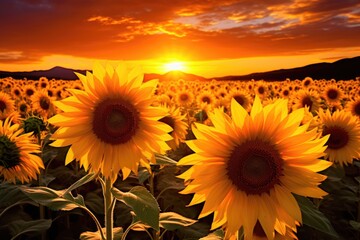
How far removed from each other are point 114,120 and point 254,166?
1.25 metres

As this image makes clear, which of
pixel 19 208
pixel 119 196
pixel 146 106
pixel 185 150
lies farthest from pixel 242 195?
pixel 185 150

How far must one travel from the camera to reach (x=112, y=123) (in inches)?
139

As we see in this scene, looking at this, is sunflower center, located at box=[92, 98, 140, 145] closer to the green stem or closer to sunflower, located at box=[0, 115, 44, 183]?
the green stem

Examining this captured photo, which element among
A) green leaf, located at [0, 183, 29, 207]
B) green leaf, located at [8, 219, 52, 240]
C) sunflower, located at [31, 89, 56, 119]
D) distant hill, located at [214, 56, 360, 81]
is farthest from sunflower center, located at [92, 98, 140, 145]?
distant hill, located at [214, 56, 360, 81]

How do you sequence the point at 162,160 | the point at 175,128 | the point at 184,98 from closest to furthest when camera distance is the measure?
1. the point at 162,160
2. the point at 175,128
3. the point at 184,98

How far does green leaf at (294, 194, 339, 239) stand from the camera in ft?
8.45

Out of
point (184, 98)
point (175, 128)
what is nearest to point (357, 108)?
point (175, 128)

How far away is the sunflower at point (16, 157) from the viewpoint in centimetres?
448

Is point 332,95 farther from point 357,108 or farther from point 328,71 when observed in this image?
point 328,71

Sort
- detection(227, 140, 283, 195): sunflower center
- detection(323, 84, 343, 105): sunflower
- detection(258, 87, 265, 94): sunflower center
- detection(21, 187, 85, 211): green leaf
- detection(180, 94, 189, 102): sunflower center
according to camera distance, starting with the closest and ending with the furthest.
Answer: detection(227, 140, 283, 195): sunflower center, detection(21, 187, 85, 211): green leaf, detection(323, 84, 343, 105): sunflower, detection(180, 94, 189, 102): sunflower center, detection(258, 87, 265, 94): sunflower center

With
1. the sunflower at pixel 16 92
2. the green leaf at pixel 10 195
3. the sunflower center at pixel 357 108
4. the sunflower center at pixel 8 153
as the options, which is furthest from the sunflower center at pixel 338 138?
the sunflower at pixel 16 92

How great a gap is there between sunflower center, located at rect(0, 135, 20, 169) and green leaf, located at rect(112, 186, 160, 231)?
1.77 m

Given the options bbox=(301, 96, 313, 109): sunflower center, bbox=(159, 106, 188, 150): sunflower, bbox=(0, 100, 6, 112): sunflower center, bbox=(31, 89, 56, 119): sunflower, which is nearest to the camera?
bbox=(159, 106, 188, 150): sunflower

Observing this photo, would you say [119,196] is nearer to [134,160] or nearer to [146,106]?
[134,160]
